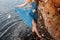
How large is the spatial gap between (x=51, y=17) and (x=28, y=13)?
24 centimetres

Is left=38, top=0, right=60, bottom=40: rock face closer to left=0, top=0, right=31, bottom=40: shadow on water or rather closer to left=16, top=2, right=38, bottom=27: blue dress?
left=16, top=2, right=38, bottom=27: blue dress

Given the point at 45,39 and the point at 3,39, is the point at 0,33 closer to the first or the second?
the point at 3,39

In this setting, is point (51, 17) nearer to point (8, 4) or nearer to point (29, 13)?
point (29, 13)

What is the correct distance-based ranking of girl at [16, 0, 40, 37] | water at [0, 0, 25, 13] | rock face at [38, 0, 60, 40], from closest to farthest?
rock face at [38, 0, 60, 40] < girl at [16, 0, 40, 37] < water at [0, 0, 25, 13]

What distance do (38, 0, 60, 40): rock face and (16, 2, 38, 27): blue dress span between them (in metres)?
0.09

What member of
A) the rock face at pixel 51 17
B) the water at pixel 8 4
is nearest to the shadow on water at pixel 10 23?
the water at pixel 8 4

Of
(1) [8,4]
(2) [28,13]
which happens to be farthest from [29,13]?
(1) [8,4]

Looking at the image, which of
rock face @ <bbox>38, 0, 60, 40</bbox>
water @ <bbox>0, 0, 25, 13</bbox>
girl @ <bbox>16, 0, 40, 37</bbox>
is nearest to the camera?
rock face @ <bbox>38, 0, 60, 40</bbox>

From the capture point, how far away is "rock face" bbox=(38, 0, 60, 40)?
925 millimetres

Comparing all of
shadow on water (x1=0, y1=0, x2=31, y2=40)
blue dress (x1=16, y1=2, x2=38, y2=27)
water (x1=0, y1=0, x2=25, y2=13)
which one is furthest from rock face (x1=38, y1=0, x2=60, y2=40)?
water (x1=0, y1=0, x2=25, y2=13)

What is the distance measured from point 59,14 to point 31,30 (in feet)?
0.96

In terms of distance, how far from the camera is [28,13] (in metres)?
1.10

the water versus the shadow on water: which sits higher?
the water

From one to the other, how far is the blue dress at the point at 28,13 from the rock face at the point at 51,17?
90 mm
